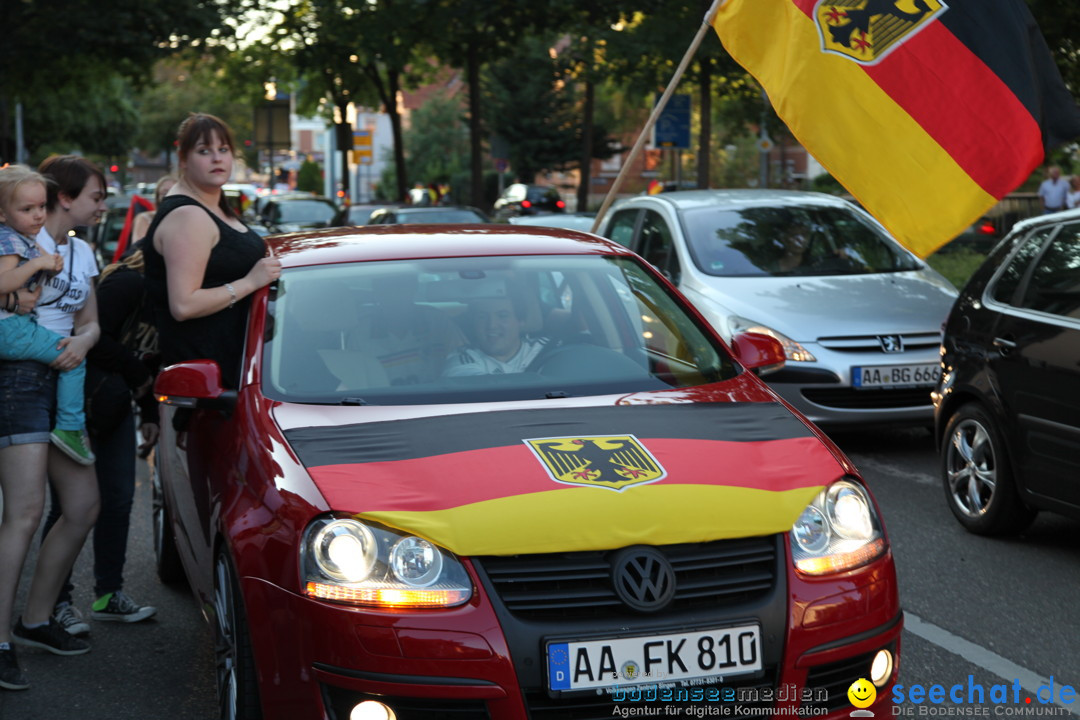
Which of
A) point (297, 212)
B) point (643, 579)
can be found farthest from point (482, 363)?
point (297, 212)

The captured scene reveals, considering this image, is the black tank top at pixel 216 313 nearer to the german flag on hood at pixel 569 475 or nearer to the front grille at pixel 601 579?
the german flag on hood at pixel 569 475

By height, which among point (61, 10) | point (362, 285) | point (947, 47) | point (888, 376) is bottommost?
point (888, 376)

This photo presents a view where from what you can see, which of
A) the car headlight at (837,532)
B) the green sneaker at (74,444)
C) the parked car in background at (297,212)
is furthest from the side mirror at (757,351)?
the parked car in background at (297,212)

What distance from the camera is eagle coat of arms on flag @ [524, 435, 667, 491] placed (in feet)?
11.0

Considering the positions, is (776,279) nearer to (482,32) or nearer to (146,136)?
(482,32)

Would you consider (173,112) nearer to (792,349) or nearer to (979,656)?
(792,349)

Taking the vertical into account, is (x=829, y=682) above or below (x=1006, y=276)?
below

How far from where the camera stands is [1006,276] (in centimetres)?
664

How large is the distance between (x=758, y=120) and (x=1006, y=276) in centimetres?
1446

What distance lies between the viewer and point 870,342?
8.60 meters

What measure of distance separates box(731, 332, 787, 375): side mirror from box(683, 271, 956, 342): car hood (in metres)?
4.06

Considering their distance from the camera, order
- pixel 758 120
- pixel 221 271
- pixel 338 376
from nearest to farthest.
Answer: pixel 338 376
pixel 221 271
pixel 758 120

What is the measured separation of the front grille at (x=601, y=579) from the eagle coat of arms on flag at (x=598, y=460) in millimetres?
214

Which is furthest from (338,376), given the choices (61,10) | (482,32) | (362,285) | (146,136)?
(146,136)
